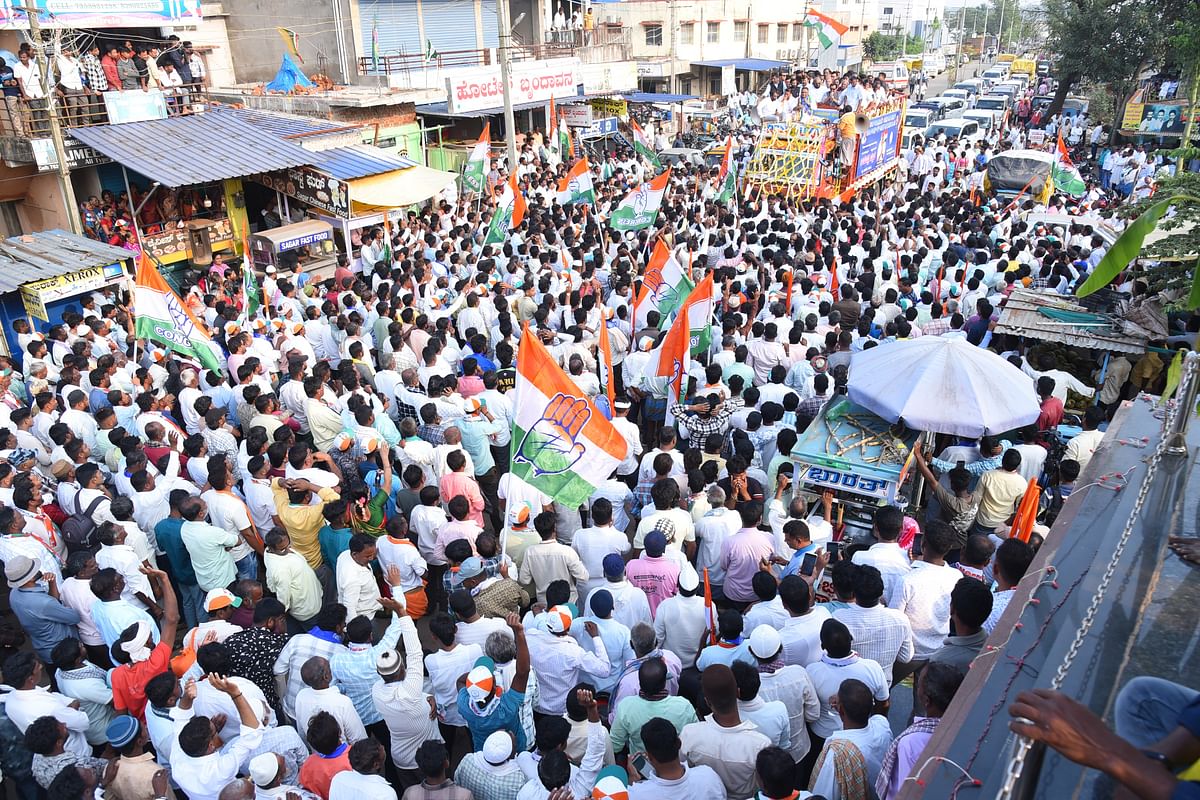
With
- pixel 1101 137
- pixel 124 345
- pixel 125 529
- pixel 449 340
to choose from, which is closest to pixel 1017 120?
pixel 1101 137

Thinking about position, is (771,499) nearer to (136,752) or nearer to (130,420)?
(136,752)

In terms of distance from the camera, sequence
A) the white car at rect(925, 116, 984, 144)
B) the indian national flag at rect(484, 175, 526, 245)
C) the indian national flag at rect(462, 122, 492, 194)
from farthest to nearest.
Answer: the white car at rect(925, 116, 984, 144), the indian national flag at rect(462, 122, 492, 194), the indian national flag at rect(484, 175, 526, 245)

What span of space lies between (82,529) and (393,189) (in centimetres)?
1016

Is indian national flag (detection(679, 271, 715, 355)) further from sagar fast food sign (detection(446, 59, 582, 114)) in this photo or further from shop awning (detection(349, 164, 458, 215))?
sagar fast food sign (detection(446, 59, 582, 114))

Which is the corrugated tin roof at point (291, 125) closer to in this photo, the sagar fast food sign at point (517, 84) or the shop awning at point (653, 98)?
the sagar fast food sign at point (517, 84)

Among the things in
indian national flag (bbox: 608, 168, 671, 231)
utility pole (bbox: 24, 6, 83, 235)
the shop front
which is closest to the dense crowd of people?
the shop front

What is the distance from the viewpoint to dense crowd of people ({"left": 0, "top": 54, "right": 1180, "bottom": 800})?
3924 millimetres

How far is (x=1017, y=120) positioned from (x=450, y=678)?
116 ft

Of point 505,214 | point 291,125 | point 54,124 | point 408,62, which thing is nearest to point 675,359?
point 505,214

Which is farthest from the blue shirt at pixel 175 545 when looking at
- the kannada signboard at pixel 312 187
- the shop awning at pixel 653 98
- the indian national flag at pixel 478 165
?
the shop awning at pixel 653 98

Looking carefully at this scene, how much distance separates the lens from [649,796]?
3.53 meters

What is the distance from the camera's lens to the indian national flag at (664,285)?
359 inches

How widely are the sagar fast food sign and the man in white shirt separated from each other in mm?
16045

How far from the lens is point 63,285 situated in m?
11.3
